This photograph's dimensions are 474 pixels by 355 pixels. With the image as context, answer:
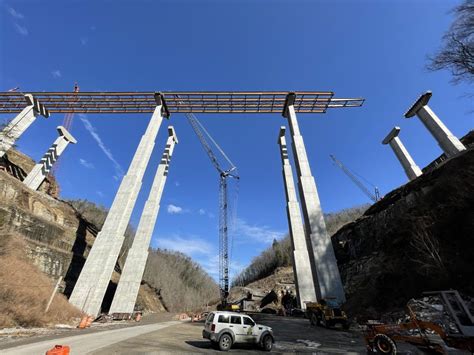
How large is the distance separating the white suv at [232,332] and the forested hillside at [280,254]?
64.4 metres

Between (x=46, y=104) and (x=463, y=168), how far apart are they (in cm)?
5451

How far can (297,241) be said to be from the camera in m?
33.2

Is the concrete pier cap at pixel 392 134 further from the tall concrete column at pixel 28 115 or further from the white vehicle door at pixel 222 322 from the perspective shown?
the tall concrete column at pixel 28 115

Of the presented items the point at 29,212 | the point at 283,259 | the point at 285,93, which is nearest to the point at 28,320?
the point at 29,212

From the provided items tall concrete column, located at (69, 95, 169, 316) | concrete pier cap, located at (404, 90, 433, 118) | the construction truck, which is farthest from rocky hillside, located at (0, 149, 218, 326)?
concrete pier cap, located at (404, 90, 433, 118)

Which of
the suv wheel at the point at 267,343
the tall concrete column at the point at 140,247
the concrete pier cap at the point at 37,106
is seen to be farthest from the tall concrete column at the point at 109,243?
the concrete pier cap at the point at 37,106

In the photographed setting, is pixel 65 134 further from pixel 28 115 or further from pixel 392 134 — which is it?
pixel 392 134

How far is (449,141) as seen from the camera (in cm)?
3259

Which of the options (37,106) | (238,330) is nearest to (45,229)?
(37,106)

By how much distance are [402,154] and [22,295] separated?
50.7 m

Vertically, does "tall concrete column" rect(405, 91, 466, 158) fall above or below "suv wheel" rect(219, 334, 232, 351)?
above

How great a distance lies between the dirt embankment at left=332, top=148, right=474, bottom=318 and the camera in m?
17.7

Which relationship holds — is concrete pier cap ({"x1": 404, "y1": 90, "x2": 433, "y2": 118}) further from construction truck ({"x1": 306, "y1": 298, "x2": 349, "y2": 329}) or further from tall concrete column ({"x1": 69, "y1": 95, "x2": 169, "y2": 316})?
tall concrete column ({"x1": 69, "y1": 95, "x2": 169, "y2": 316})

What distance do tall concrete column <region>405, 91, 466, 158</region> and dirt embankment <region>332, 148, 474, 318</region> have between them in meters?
8.52
